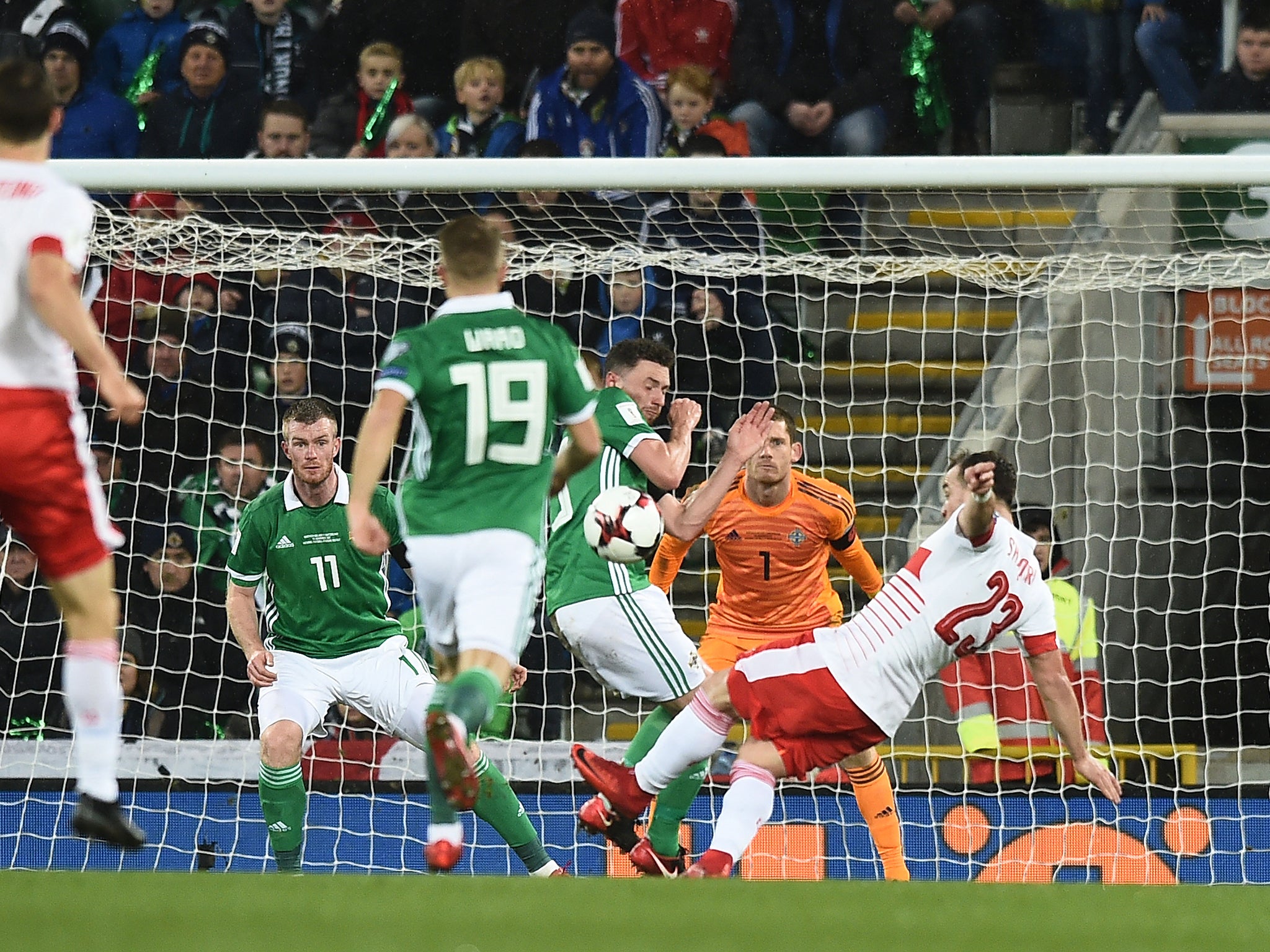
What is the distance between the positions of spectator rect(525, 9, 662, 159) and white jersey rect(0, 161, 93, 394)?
590 centimetres

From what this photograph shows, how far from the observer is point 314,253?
26.7 ft

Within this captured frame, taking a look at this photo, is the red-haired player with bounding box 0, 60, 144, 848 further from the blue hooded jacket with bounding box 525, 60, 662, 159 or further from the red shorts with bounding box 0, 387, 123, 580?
the blue hooded jacket with bounding box 525, 60, 662, 159

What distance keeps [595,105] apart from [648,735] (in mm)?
4364

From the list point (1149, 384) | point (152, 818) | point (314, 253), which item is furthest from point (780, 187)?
point (152, 818)

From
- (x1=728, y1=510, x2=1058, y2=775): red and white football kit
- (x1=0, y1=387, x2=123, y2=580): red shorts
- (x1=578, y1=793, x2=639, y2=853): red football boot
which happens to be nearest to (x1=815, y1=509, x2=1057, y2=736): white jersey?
(x1=728, y1=510, x2=1058, y2=775): red and white football kit

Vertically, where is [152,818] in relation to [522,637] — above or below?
below

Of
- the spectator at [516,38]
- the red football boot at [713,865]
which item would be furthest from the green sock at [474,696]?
the spectator at [516,38]

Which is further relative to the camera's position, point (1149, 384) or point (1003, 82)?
point (1003, 82)

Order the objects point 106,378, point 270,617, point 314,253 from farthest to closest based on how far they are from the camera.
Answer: point 314,253 → point 270,617 → point 106,378

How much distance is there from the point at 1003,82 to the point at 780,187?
4479 mm

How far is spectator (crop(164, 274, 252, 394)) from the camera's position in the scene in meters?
8.66

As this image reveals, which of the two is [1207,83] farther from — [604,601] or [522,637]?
[522,637]

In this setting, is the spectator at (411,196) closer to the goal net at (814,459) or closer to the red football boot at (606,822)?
the goal net at (814,459)

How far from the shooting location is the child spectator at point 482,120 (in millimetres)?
9727
